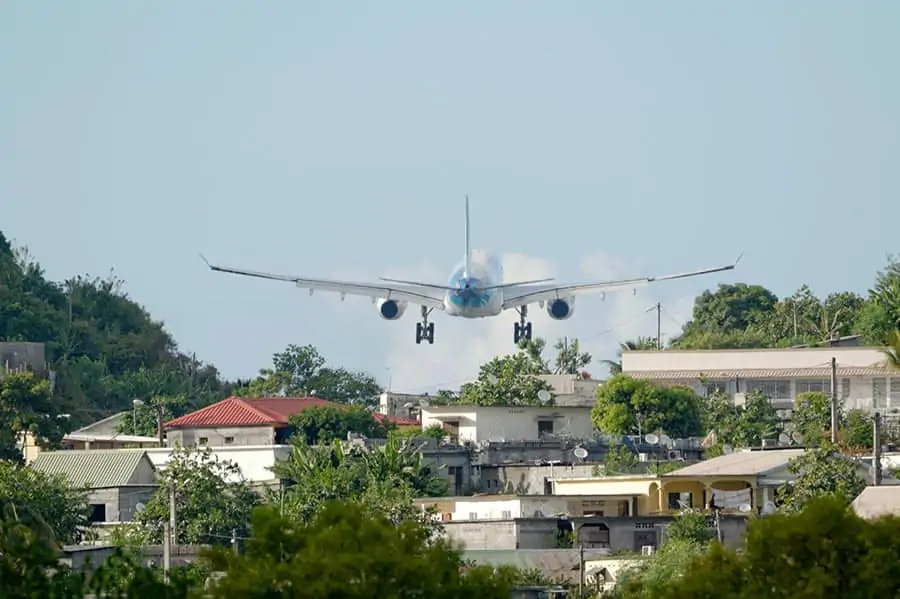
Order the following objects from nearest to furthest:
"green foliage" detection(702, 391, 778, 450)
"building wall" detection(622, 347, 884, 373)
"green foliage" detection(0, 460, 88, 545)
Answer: "green foliage" detection(0, 460, 88, 545) → "green foliage" detection(702, 391, 778, 450) → "building wall" detection(622, 347, 884, 373)

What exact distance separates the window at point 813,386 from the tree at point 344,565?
323 feet

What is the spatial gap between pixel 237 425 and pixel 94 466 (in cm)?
1204

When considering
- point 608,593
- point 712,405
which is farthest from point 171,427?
point 608,593

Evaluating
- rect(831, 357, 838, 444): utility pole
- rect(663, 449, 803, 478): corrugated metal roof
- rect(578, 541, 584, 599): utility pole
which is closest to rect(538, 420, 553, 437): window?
rect(831, 357, 838, 444): utility pole

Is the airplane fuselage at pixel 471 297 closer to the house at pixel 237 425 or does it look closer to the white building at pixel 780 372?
the house at pixel 237 425

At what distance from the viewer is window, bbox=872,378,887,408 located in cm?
12719

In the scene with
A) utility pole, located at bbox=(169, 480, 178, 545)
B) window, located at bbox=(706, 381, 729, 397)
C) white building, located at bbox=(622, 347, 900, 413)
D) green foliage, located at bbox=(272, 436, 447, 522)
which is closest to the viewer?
utility pole, located at bbox=(169, 480, 178, 545)

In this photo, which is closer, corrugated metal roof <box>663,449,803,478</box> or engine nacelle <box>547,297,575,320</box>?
corrugated metal roof <box>663,449,803,478</box>

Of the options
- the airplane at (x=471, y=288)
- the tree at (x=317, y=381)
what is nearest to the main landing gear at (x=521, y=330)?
the airplane at (x=471, y=288)

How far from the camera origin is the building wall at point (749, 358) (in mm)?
131000

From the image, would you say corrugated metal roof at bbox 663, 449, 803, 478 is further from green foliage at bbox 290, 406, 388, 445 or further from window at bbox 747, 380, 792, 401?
window at bbox 747, 380, 792, 401

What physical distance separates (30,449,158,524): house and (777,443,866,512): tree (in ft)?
90.3

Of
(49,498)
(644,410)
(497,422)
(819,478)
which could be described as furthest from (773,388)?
(819,478)

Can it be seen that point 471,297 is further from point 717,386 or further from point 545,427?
point 717,386
